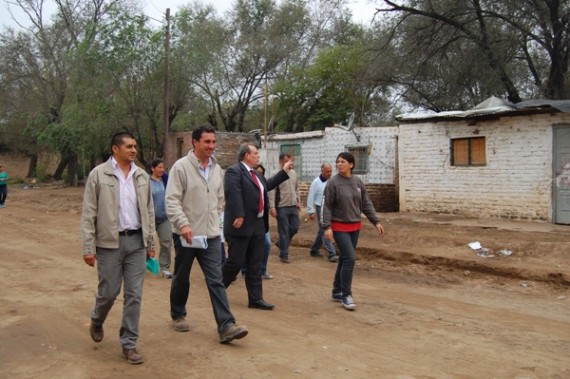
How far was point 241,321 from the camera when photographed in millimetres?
5668

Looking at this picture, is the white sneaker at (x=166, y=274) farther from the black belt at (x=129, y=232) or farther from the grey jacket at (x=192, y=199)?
the black belt at (x=129, y=232)

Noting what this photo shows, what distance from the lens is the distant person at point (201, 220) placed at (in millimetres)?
4777

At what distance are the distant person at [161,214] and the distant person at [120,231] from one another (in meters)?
3.48

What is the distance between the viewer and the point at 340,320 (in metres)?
5.86

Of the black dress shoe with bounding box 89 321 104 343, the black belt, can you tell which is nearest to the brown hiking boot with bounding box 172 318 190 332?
the black dress shoe with bounding box 89 321 104 343

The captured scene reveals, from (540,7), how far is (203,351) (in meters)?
16.6

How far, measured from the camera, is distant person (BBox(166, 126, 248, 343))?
478 cm

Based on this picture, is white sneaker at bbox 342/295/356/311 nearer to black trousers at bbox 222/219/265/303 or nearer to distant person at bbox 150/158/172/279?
black trousers at bbox 222/219/265/303

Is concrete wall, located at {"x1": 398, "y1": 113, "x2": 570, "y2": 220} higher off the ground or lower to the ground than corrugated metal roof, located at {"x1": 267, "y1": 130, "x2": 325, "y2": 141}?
lower

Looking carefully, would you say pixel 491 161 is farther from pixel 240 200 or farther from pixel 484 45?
pixel 240 200

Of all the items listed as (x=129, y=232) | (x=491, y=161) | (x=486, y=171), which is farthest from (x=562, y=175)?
(x=129, y=232)

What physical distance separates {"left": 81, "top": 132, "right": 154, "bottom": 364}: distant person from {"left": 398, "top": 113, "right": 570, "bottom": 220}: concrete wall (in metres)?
11.5

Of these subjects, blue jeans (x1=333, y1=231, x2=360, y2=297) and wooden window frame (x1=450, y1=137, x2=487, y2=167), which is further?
wooden window frame (x1=450, y1=137, x2=487, y2=167)

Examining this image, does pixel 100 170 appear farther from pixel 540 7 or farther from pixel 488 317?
pixel 540 7
